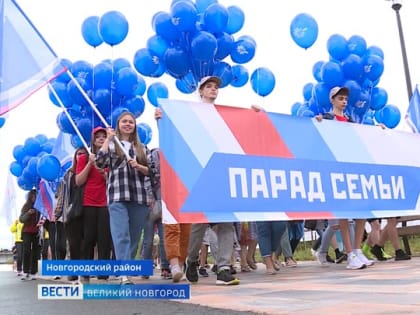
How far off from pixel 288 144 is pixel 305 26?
457cm

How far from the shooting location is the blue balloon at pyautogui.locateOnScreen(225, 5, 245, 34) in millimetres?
9234

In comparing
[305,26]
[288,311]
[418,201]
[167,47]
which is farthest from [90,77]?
[288,311]

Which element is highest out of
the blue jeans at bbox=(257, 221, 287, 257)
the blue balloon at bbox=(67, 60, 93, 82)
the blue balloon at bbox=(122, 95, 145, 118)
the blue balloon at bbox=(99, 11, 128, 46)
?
the blue balloon at bbox=(99, 11, 128, 46)

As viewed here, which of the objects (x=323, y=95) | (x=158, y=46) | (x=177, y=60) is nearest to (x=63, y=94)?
(x=158, y=46)

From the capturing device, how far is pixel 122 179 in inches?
189

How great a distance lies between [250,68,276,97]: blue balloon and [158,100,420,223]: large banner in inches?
146

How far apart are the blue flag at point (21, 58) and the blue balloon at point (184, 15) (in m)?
3.99

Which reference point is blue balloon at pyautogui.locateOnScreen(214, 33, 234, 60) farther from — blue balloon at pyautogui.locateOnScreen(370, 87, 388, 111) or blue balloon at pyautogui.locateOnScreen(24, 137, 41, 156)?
blue balloon at pyautogui.locateOnScreen(24, 137, 41, 156)

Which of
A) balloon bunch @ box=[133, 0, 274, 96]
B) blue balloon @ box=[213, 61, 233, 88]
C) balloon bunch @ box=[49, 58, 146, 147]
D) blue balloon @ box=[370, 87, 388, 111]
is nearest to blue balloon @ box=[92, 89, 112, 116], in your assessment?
balloon bunch @ box=[49, 58, 146, 147]

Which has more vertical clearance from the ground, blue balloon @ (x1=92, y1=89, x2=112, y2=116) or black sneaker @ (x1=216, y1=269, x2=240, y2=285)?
blue balloon @ (x1=92, y1=89, x2=112, y2=116)

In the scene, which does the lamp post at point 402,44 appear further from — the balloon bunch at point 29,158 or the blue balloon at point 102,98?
the balloon bunch at point 29,158

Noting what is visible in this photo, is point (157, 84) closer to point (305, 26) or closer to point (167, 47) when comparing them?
point (167, 47)

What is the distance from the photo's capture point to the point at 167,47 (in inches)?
354

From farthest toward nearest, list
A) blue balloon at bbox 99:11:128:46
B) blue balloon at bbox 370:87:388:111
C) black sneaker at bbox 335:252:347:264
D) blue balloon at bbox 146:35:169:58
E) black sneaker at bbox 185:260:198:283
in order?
blue balloon at bbox 370:87:388:111 → blue balloon at bbox 146:35:169:58 → blue balloon at bbox 99:11:128:46 → black sneaker at bbox 335:252:347:264 → black sneaker at bbox 185:260:198:283
